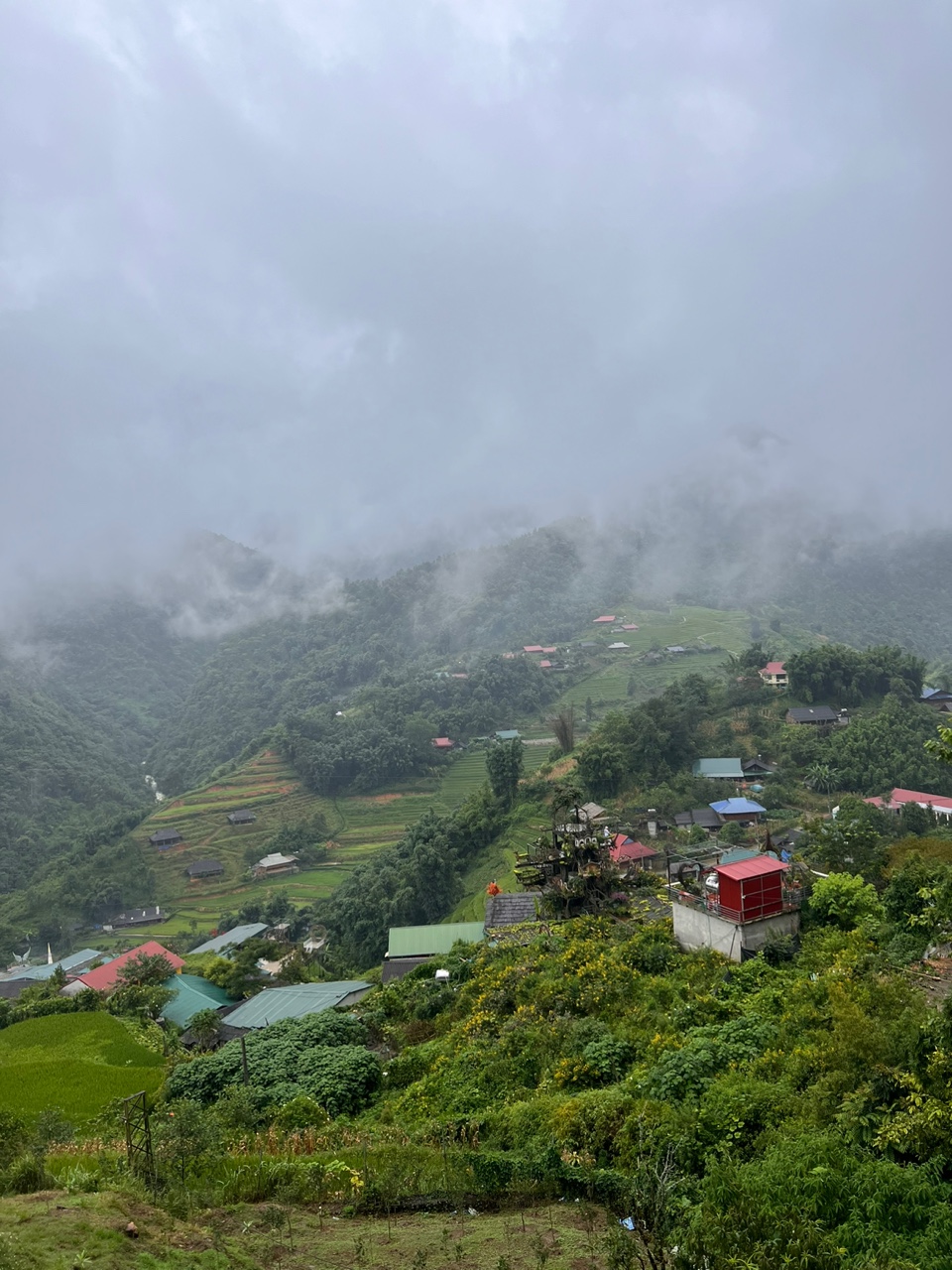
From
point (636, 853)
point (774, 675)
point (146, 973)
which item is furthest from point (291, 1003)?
point (774, 675)

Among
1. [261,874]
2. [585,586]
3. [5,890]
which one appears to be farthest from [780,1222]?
[585,586]

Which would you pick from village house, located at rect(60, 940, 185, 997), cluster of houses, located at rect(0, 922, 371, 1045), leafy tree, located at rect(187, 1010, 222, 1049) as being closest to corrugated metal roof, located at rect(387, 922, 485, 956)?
cluster of houses, located at rect(0, 922, 371, 1045)

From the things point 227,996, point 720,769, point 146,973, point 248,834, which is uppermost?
point 720,769

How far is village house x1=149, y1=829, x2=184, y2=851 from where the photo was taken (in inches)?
2411

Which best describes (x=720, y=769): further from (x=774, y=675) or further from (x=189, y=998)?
(x=189, y=998)

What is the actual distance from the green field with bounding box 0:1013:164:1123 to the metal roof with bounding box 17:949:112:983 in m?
19.9

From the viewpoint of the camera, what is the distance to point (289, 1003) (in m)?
24.3

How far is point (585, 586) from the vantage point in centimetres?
13025

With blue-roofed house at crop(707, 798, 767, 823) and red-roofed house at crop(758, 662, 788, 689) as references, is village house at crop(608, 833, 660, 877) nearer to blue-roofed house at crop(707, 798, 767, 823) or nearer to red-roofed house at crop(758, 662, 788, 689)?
blue-roofed house at crop(707, 798, 767, 823)

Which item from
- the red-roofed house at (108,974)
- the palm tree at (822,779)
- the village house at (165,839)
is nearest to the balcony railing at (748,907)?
the red-roofed house at (108,974)

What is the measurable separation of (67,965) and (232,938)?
10263mm

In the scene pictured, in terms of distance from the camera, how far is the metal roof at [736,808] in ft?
135

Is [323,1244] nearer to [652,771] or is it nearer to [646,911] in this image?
[646,911]

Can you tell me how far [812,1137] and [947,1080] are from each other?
1.55 m
